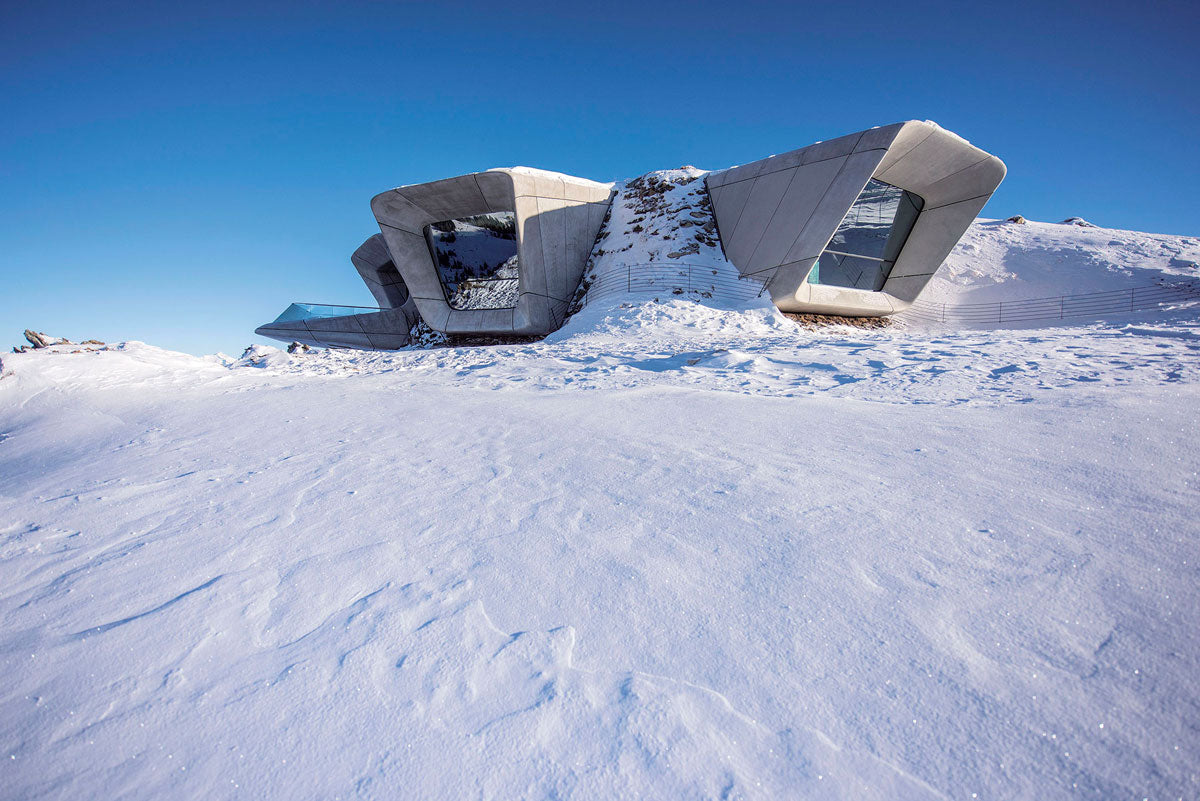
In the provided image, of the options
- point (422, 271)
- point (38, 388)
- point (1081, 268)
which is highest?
point (422, 271)

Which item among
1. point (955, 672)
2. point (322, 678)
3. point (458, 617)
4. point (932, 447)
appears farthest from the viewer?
point (932, 447)

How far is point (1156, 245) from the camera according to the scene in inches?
666

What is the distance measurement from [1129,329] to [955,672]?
290 inches

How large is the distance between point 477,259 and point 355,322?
872 centimetres

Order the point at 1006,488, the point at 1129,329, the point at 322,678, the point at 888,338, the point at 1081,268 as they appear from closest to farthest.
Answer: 1. the point at 322,678
2. the point at 1006,488
3. the point at 1129,329
4. the point at 888,338
5. the point at 1081,268

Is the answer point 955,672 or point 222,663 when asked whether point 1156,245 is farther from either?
point 222,663

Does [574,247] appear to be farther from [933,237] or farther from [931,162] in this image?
[933,237]

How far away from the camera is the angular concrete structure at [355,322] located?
889 inches

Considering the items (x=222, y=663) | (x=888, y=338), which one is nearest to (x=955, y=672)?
(x=222, y=663)

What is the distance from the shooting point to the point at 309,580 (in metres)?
1.92

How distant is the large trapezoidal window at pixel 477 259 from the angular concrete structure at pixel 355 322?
20.7ft

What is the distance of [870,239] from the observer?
48.5 feet

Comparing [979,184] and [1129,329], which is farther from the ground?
[979,184]

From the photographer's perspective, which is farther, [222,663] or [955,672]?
[222,663]
